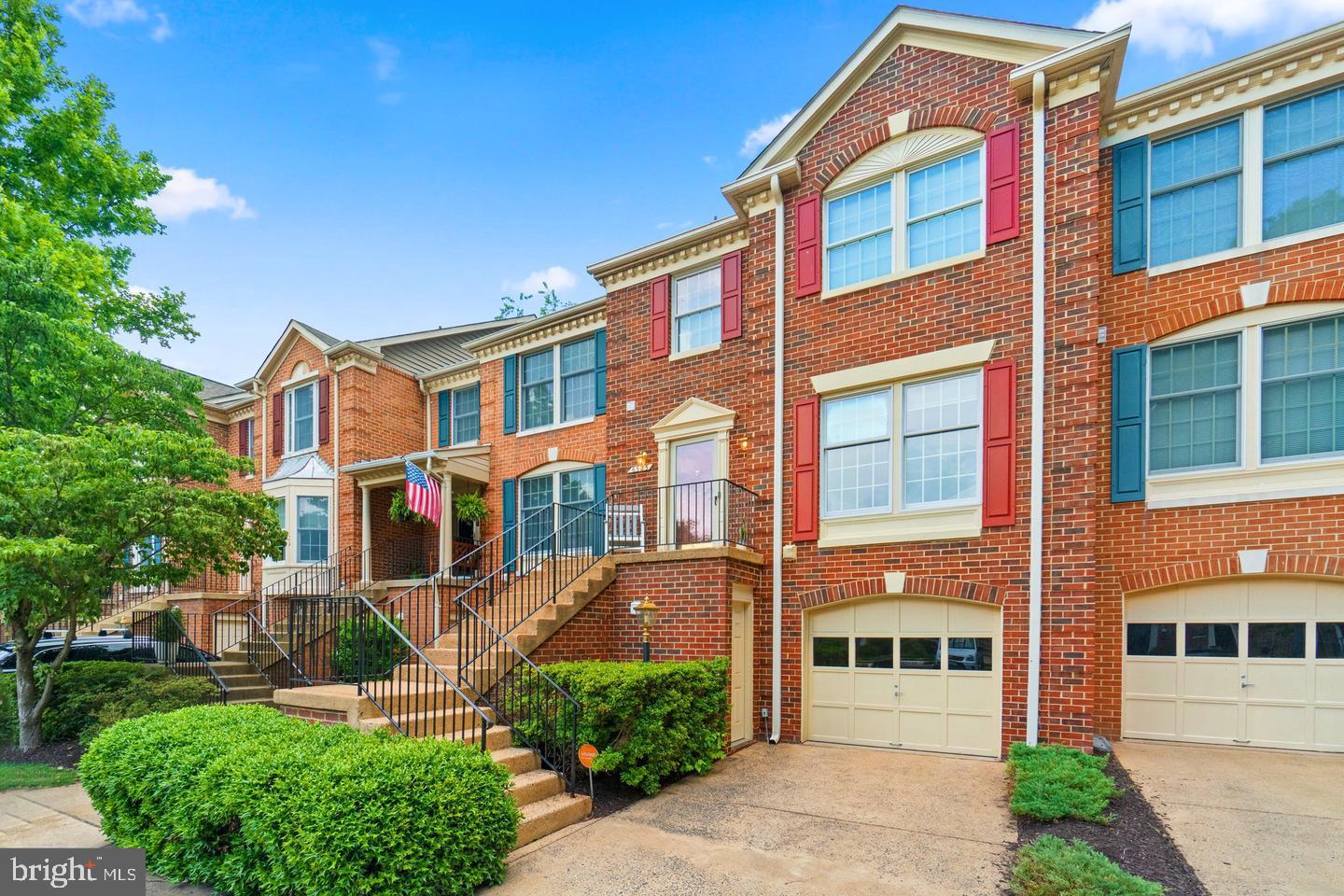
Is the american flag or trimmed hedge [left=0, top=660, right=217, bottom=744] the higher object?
the american flag

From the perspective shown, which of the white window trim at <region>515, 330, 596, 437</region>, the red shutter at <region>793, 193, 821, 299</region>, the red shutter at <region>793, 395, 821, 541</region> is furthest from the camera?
the white window trim at <region>515, 330, 596, 437</region>

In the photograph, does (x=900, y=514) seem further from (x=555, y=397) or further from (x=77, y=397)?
(x=77, y=397)

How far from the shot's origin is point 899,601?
8.52 meters

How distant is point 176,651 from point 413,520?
5.32 metres

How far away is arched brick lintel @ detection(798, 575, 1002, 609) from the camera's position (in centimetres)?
780

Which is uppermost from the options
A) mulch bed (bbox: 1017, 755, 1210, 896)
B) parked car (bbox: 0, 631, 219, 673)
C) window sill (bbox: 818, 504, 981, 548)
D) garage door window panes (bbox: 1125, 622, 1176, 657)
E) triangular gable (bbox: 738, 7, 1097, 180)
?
triangular gable (bbox: 738, 7, 1097, 180)

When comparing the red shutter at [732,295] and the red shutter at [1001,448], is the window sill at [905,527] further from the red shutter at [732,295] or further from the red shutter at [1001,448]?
the red shutter at [732,295]

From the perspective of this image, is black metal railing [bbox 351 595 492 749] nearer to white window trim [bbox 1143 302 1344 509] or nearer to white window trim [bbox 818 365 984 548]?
white window trim [bbox 818 365 984 548]

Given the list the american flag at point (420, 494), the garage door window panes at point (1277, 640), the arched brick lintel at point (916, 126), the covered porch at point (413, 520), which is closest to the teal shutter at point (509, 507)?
the covered porch at point (413, 520)

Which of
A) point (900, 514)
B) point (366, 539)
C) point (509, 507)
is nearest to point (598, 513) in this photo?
point (509, 507)

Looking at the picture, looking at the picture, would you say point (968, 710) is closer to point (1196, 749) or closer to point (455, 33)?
point (1196, 749)

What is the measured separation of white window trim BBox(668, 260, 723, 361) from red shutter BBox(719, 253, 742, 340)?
0.08m

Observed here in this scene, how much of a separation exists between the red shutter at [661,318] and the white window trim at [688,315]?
49 mm

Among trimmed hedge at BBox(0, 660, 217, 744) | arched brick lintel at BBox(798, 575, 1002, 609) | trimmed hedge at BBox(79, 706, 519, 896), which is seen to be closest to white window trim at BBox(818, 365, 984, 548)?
arched brick lintel at BBox(798, 575, 1002, 609)
